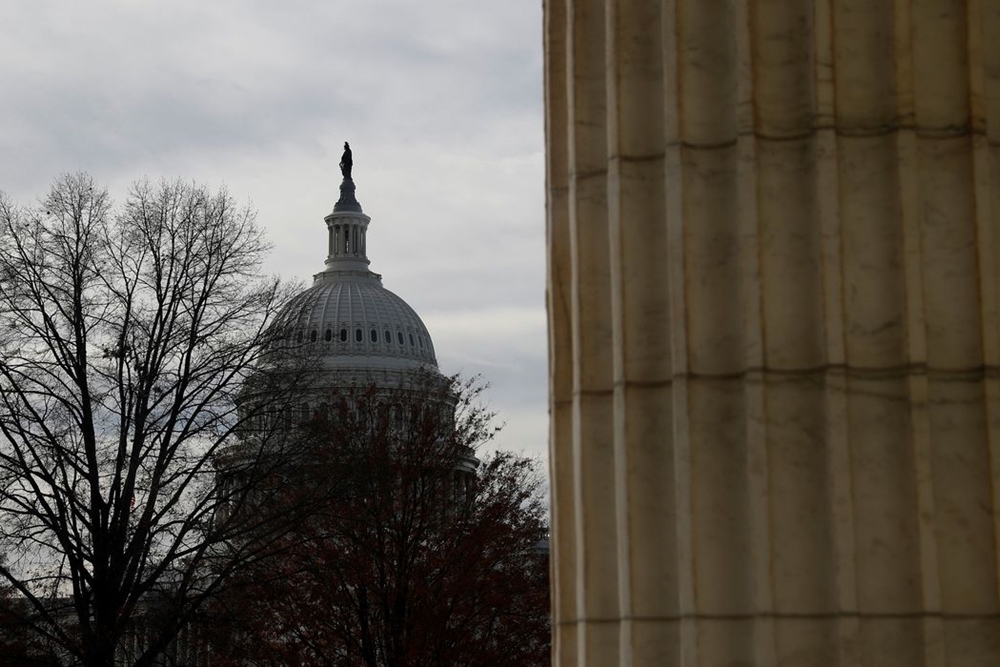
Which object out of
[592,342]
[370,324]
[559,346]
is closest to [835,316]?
[592,342]

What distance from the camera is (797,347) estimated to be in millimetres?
7551

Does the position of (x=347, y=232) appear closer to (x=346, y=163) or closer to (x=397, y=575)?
(x=346, y=163)

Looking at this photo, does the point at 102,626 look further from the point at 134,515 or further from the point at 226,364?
the point at 226,364

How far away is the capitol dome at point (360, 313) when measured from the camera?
393 feet

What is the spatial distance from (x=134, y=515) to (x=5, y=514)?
7.99ft

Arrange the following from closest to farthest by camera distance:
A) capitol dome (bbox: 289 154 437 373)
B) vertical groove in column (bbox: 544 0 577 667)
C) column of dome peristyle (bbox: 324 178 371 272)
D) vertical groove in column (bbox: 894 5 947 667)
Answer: vertical groove in column (bbox: 894 5 947 667) < vertical groove in column (bbox: 544 0 577 667) < capitol dome (bbox: 289 154 437 373) < column of dome peristyle (bbox: 324 178 371 272)

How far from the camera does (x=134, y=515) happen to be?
31.6m

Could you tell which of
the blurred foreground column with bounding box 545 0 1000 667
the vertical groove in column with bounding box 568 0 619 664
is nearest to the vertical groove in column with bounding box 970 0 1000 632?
the blurred foreground column with bounding box 545 0 1000 667

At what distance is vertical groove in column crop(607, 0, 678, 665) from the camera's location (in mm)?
7676

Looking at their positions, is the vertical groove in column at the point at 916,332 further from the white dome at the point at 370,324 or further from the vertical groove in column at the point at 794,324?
the white dome at the point at 370,324

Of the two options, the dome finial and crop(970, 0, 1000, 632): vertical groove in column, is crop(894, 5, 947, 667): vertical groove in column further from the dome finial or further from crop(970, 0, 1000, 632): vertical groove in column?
the dome finial

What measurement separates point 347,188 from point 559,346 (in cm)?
13854

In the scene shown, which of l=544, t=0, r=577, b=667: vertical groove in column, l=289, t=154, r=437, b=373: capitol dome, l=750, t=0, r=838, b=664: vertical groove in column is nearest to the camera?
l=750, t=0, r=838, b=664: vertical groove in column

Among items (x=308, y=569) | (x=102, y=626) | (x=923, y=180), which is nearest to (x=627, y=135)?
(x=923, y=180)
